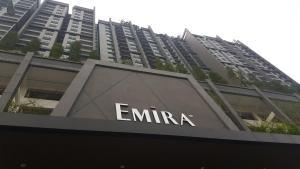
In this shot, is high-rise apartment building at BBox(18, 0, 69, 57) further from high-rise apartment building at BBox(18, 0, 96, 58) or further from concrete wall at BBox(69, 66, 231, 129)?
concrete wall at BBox(69, 66, 231, 129)

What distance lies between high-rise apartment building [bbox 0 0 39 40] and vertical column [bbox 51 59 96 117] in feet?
107

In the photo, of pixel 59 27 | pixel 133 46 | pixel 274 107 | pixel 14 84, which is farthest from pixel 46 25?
pixel 274 107

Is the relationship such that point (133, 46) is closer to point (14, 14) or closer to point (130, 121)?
point (14, 14)

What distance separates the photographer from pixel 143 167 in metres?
10.6

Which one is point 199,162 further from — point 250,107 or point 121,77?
point 250,107

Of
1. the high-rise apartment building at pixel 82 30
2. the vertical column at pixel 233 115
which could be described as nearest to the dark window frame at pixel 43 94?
the vertical column at pixel 233 115

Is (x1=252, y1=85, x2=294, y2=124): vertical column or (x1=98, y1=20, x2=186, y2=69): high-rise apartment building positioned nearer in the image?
(x1=252, y1=85, x2=294, y2=124): vertical column

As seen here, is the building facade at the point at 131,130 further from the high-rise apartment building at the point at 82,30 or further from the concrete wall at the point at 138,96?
the high-rise apartment building at the point at 82,30

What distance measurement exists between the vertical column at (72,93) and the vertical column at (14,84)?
133 inches

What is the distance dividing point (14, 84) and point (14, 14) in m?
41.8

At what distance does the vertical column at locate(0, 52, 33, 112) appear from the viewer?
13785 mm

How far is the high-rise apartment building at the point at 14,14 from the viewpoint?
153ft

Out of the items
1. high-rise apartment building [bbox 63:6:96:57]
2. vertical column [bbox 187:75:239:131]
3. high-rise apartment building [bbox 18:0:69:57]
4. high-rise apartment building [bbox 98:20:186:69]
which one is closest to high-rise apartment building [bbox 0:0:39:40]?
high-rise apartment building [bbox 18:0:69:57]

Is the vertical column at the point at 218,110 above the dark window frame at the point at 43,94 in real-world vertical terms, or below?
above
